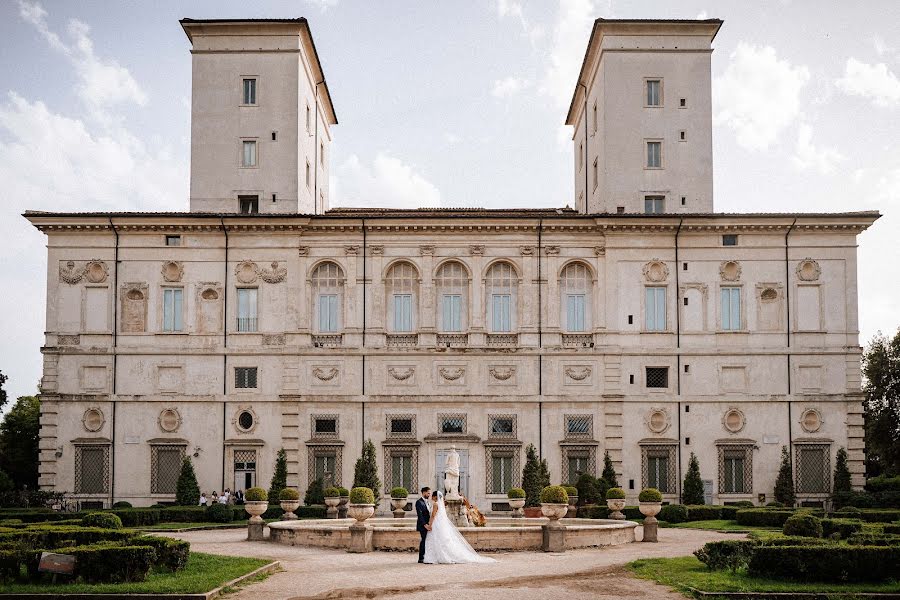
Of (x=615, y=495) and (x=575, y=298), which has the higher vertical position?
(x=575, y=298)

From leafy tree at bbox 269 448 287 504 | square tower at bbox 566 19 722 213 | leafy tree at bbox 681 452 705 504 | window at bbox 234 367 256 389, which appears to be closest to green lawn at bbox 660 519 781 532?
leafy tree at bbox 681 452 705 504

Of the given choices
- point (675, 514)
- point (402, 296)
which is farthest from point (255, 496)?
point (402, 296)

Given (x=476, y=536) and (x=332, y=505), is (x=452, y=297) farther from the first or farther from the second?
(x=476, y=536)

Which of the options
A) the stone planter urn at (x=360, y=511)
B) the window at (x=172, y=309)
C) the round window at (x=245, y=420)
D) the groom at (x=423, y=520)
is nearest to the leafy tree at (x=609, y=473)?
the round window at (x=245, y=420)

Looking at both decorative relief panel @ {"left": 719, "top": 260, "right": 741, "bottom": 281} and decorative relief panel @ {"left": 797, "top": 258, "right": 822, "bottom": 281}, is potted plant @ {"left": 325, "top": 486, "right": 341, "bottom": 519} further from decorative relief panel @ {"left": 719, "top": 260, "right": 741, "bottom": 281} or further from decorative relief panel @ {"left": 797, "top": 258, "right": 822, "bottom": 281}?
decorative relief panel @ {"left": 797, "top": 258, "right": 822, "bottom": 281}

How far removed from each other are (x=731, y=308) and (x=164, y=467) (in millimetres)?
26599

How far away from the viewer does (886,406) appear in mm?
62219

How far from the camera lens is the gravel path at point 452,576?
20.4 m

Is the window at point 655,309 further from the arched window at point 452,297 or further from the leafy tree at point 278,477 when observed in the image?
the leafy tree at point 278,477

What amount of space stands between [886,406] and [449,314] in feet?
94.7

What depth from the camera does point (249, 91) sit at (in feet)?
172

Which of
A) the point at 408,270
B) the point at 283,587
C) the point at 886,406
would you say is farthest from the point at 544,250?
the point at 283,587

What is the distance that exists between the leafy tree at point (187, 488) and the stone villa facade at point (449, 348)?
914mm

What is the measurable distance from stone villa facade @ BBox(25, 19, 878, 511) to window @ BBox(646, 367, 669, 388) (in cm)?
15
